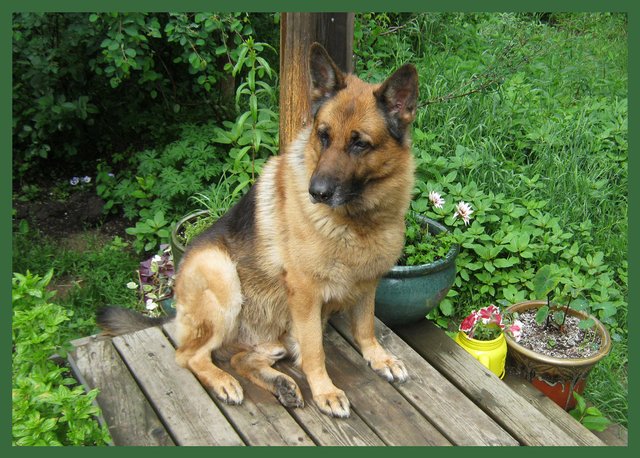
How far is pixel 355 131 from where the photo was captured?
261cm

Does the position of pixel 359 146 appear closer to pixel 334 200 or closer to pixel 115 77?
pixel 334 200

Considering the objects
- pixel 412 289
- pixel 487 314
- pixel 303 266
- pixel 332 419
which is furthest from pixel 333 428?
pixel 487 314

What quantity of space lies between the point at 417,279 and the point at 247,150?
1.50 meters

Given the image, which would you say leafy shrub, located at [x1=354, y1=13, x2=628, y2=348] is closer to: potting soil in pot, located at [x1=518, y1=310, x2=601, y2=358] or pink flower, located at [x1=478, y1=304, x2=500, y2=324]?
potting soil in pot, located at [x1=518, y1=310, x2=601, y2=358]

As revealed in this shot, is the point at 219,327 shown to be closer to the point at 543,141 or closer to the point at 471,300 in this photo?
the point at 471,300

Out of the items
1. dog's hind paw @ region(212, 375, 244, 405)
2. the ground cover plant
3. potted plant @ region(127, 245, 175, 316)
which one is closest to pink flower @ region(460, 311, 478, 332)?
the ground cover plant

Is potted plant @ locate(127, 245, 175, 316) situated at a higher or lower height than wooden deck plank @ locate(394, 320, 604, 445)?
lower

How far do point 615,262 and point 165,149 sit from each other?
3754mm

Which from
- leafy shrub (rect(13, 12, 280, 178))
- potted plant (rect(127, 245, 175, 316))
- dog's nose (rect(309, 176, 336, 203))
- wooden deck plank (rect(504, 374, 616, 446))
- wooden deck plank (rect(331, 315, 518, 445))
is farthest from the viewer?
leafy shrub (rect(13, 12, 280, 178))

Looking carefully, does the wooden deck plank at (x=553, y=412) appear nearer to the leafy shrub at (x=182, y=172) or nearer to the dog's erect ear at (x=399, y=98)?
the dog's erect ear at (x=399, y=98)

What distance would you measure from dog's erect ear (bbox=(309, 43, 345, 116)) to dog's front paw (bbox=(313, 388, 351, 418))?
52.8 inches

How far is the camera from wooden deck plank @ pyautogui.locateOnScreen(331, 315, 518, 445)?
2768 millimetres

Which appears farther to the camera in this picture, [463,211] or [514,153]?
[514,153]

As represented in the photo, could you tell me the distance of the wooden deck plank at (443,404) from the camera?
2.77 metres
